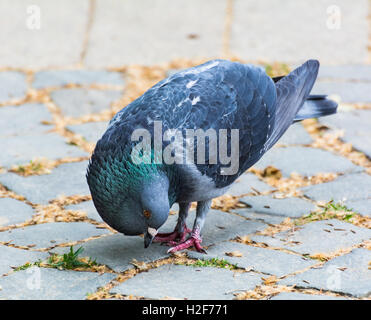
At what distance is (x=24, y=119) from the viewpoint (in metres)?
5.77

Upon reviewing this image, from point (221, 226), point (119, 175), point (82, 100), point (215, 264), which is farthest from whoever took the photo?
point (82, 100)

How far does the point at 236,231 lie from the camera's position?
13.7ft

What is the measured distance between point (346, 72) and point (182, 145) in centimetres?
354

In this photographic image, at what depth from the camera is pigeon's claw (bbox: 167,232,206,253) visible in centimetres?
386

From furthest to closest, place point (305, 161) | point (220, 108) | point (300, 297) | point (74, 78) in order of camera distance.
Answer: point (74, 78) → point (305, 161) → point (220, 108) → point (300, 297)

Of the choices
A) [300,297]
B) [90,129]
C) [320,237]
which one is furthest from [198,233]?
[90,129]

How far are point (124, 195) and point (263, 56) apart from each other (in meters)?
3.90

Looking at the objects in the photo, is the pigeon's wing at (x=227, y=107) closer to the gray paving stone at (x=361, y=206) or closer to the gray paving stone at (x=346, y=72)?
the gray paving stone at (x=361, y=206)

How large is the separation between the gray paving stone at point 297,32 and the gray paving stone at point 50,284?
3.95 metres

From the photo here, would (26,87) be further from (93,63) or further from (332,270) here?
(332,270)

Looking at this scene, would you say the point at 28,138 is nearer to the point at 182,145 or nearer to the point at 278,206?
the point at 278,206

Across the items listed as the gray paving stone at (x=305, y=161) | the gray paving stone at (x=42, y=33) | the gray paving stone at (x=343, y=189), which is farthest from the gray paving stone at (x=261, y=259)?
the gray paving stone at (x=42, y=33)

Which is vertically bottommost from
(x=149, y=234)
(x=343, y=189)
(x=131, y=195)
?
(x=343, y=189)

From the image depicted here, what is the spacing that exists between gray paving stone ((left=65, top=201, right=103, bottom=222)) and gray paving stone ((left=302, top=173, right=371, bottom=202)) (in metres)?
1.45
